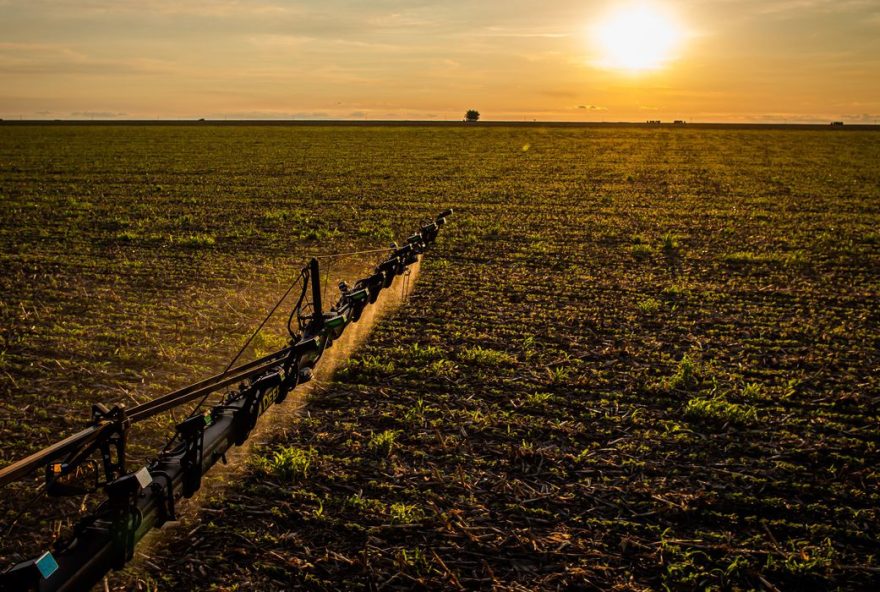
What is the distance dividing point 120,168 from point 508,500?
3331 cm

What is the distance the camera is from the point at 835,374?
7418 mm

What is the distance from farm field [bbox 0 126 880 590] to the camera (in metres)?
4.43

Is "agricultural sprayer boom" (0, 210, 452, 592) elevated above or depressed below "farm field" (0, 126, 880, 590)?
above

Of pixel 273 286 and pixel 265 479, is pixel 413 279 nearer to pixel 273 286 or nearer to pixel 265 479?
pixel 273 286

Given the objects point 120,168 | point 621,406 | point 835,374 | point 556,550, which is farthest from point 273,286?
point 120,168

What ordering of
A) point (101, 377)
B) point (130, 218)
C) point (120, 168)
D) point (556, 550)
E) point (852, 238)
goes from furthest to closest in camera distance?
point (120, 168), point (130, 218), point (852, 238), point (101, 377), point (556, 550)

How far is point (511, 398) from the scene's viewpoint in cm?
678

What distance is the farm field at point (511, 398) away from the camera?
4434 mm

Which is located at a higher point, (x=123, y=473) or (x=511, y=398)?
(x=123, y=473)

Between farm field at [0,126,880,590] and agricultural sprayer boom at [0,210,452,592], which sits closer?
A: agricultural sprayer boom at [0,210,452,592]

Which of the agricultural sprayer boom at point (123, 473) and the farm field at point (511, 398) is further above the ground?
the agricultural sprayer boom at point (123, 473)

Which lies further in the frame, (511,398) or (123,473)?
(511,398)

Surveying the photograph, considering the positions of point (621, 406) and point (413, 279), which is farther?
point (413, 279)

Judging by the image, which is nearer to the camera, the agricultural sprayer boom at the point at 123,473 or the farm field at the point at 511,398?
the agricultural sprayer boom at the point at 123,473
